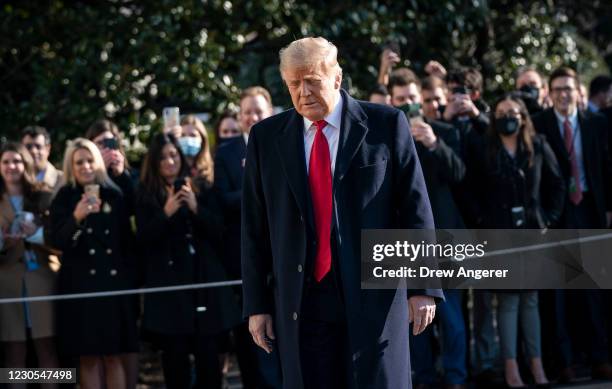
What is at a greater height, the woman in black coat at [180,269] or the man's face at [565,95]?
the man's face at [565,95]

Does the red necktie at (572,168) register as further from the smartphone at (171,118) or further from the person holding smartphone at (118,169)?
the person holding smartphone at (118,169)

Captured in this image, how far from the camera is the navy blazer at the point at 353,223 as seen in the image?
4.88m

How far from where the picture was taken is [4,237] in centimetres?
770

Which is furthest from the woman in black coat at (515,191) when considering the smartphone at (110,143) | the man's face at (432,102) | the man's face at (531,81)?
the smartphone at (110,143)

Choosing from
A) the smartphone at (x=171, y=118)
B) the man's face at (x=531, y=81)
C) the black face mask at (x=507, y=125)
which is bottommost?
the black face mask at (x=507, y=125)

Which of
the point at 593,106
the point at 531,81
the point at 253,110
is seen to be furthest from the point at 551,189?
the point at 253,110

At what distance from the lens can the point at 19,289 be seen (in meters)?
7.77

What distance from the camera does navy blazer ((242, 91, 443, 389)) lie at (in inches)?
192

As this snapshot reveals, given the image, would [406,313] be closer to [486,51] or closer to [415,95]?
[415,95]

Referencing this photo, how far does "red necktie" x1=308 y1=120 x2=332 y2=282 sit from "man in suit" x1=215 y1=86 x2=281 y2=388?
9.88 feet

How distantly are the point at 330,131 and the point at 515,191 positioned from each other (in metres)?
3.24

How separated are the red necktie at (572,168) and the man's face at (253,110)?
2.23 metres

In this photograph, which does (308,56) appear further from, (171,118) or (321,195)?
(171,118)

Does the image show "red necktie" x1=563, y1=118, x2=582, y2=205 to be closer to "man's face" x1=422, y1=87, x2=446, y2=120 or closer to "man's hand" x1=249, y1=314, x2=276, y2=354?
"man's face" x1=422, y1=87, x2=446, y2=120
